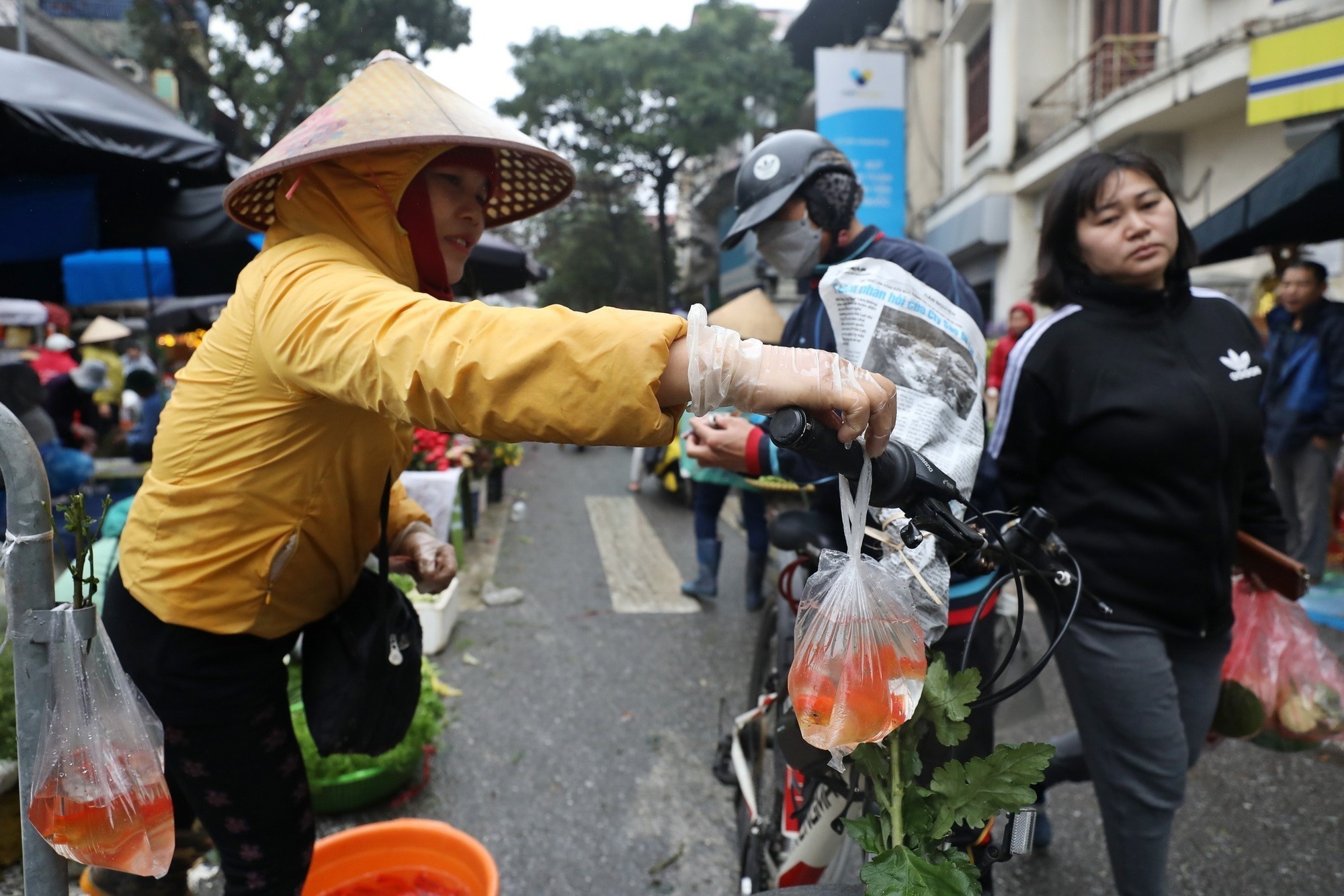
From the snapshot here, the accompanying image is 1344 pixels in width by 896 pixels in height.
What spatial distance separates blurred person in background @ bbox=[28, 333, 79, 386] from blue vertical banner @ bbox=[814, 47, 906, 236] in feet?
42.2

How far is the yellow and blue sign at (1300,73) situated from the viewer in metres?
5.90

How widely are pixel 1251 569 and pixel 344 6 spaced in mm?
14230

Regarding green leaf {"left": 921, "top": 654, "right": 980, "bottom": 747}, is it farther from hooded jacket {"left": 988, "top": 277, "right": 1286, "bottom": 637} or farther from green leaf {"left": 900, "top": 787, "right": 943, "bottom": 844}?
hooded jacket {"left": 988, "top": 277, "right": 1286, "bottom": 637}

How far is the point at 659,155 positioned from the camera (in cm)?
2269

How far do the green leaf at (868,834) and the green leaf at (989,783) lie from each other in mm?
74

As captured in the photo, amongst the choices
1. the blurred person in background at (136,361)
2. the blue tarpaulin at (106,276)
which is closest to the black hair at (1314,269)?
the blue tarpaulin at (106,276)

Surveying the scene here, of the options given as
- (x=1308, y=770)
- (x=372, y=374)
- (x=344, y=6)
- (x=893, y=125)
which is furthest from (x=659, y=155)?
(x=372, y=374)

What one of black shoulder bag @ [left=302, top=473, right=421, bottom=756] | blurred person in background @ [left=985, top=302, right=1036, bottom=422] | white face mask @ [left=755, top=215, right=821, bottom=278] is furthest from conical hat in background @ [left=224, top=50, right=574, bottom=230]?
blurred person in background @ [left=985, top=302, right=1036, bottom=422]

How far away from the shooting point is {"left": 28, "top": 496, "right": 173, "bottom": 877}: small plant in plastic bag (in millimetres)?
1129

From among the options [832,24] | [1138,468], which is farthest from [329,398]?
[832,24]

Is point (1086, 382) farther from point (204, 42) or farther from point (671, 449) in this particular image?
point (204, 42)

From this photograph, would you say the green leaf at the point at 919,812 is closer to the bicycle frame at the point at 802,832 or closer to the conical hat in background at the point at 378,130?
the bicycle frame at the point at 802,832

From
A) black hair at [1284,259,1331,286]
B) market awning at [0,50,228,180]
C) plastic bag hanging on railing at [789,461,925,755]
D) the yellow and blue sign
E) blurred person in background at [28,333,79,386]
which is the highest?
the yellow and blue sign

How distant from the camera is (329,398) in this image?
1236 millimetres
